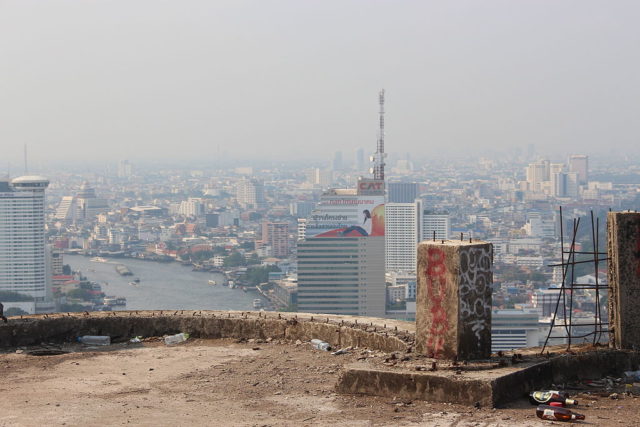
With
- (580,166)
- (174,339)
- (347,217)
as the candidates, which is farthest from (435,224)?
(174,339)

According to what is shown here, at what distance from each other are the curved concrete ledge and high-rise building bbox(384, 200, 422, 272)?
2923 inches

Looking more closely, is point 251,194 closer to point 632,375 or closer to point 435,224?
point 435,224

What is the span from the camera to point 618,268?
4258mm

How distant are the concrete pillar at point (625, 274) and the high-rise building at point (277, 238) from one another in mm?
75585

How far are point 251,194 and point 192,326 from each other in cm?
10859

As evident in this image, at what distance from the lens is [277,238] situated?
82.5 m

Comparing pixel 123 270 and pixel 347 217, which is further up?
pixel 347 217

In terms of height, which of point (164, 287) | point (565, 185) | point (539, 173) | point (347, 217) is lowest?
point (164, 287)

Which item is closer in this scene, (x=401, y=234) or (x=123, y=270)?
(x=123, y=270)

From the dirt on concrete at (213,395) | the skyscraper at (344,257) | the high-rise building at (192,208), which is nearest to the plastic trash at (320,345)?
the dirt on concrete at (213,395)

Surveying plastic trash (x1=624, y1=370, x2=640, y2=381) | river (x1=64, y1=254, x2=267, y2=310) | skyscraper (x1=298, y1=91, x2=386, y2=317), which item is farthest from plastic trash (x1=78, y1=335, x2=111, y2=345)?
skyscraper (x1=298, y1=91, x2=386, y2=317)

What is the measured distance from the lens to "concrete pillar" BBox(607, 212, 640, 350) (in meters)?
4.24

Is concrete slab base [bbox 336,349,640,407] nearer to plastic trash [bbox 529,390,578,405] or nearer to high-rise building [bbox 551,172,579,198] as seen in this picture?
plastic trash [bbox 529,390,578,405]

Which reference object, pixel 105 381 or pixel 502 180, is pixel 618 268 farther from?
pixel 502 180
